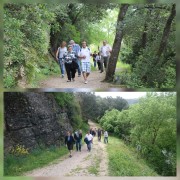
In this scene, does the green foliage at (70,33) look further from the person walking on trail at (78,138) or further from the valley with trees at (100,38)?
the person walking on trail at (78,138)

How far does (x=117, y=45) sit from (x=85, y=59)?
352mm

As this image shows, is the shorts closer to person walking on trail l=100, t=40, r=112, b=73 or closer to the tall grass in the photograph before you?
person walking on trail l=100, t=40, r=112, b=73

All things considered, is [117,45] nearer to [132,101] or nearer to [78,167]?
[132,101]

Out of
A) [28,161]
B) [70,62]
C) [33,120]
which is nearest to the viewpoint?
[28,161]

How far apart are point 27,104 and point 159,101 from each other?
1296 millimetres

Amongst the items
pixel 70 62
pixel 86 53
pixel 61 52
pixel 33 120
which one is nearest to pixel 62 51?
pixel 61 52

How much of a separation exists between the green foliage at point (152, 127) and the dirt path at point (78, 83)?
29 centimetres

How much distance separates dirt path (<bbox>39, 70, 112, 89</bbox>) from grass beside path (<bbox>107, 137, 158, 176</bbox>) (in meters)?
0.57

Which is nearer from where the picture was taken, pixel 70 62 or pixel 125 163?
pixel 125 163

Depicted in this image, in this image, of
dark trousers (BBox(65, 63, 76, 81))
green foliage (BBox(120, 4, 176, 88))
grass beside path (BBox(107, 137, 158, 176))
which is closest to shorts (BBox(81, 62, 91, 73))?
dark trousers (BBox(65, 63, 76, 81))

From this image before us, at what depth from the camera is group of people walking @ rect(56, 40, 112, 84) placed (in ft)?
14.2

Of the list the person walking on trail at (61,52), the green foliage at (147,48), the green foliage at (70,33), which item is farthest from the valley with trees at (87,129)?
the green foliage at (70,33)

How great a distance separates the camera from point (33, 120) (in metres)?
4.27

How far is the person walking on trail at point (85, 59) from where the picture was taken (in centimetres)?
432
